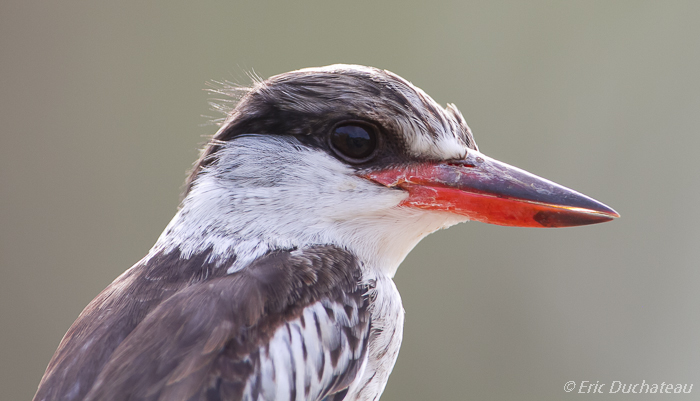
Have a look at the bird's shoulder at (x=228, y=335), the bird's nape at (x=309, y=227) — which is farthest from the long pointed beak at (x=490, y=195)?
the bird's shoulder at (x=228, y=335)

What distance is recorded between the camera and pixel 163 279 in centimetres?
111

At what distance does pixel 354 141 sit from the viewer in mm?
1123

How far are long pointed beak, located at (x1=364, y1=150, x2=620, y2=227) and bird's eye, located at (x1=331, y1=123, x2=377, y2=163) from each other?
0.14 ft

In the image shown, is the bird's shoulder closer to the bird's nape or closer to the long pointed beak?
the bird's nape

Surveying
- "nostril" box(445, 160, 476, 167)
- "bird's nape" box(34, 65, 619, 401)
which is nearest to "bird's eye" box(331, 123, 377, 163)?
"bird's nape" box(34, 65, 619, 401)

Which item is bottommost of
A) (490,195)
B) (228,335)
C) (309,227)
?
(228,335)

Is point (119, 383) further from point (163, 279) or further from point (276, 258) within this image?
point (276, 258)

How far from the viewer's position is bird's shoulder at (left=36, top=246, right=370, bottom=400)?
0.94 m

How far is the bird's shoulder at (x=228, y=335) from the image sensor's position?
3.09ft

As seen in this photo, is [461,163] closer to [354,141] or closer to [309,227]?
[354,141]

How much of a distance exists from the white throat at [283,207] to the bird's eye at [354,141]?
2 centimetres

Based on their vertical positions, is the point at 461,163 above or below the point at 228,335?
above

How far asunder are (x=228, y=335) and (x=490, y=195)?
21.8 inches

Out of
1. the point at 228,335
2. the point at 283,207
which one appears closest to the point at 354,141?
the point at 283,207
